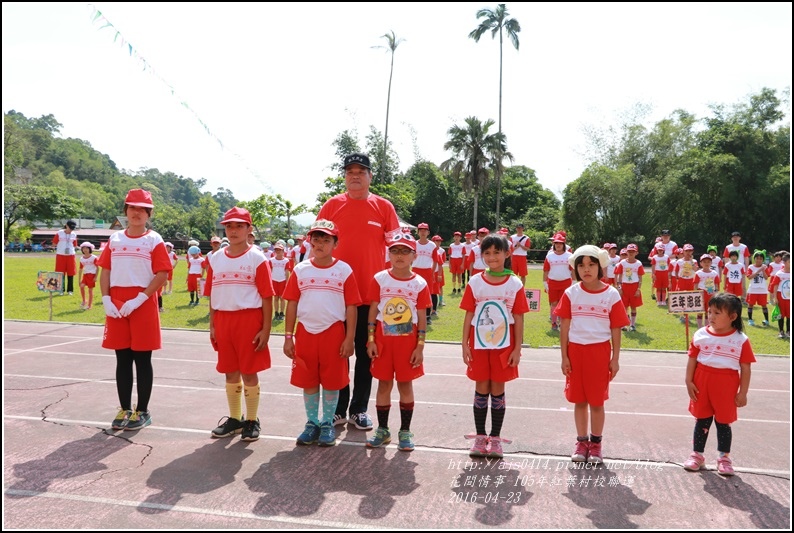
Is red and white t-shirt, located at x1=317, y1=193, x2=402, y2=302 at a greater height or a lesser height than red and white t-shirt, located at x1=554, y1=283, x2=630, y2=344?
greater

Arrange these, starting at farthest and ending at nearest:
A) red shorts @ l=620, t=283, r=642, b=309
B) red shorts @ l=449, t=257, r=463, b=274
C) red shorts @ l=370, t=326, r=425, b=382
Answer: red shorts @ l=449, t=257, r=463, b=274 < red shorts @ l=620, t=283, r=642, b=309 < red shorts @ l=370, t=326, r=425, b=382

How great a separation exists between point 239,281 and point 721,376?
13.4 ft

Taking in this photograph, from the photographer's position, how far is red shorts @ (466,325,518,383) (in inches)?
190

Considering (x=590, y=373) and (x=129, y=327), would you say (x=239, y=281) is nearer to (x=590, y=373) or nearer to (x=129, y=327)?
(x=129, y=327)

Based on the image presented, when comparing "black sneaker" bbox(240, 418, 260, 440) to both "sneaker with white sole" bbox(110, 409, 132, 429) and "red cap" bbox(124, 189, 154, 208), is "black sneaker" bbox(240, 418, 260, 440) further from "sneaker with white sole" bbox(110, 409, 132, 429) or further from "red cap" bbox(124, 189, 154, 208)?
"red cap" bbox(124, 189, 154, 208)

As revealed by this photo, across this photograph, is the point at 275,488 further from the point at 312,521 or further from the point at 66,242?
the point at 66,242

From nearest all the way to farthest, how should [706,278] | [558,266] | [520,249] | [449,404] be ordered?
[449,404], [558,266], [706,278], [520,249]

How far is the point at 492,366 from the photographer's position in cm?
489

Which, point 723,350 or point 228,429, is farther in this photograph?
point 228,429

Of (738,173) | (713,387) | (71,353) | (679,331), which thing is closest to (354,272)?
(713,387)

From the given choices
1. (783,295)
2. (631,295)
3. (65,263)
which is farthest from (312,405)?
(65,263)

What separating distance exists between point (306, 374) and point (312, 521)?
153 cm

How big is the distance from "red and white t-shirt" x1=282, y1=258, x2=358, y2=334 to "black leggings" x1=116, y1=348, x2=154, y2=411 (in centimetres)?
166

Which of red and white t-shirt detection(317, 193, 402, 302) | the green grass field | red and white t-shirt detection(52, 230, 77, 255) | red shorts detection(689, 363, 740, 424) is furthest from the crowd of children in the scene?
red and white t-shirt detection(52, 230, 77, 255)
